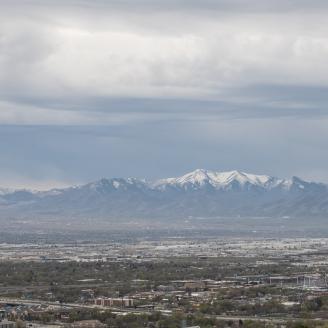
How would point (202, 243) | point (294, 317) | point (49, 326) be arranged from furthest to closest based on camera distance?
1. point (202, 243)
2. point (294, 317)
3. point (49, 326)

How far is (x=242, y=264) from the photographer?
425 feet

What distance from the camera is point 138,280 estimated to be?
108562 millimetres

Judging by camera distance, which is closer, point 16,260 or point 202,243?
point 16,260

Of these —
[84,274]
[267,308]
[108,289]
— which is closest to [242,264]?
[84,274]

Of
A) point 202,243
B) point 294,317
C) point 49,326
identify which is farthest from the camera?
point 202,243

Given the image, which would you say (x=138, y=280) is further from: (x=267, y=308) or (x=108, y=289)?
(x=267, y=308)

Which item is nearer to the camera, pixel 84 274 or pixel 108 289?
pixel 108 289

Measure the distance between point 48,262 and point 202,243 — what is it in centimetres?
5652

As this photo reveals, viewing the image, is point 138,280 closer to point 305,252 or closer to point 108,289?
point 108,289

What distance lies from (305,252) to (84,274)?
46.8 m

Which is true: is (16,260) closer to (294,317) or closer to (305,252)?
(305,252)

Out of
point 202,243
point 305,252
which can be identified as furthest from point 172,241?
point 305,252

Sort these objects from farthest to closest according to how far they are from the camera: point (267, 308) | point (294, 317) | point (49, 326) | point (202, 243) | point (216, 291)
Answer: point (202, 243)
point (216, 291)
point (267, 308)
point (294, 317)
point (49, 326)

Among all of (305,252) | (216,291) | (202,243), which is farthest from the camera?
(202,243)
